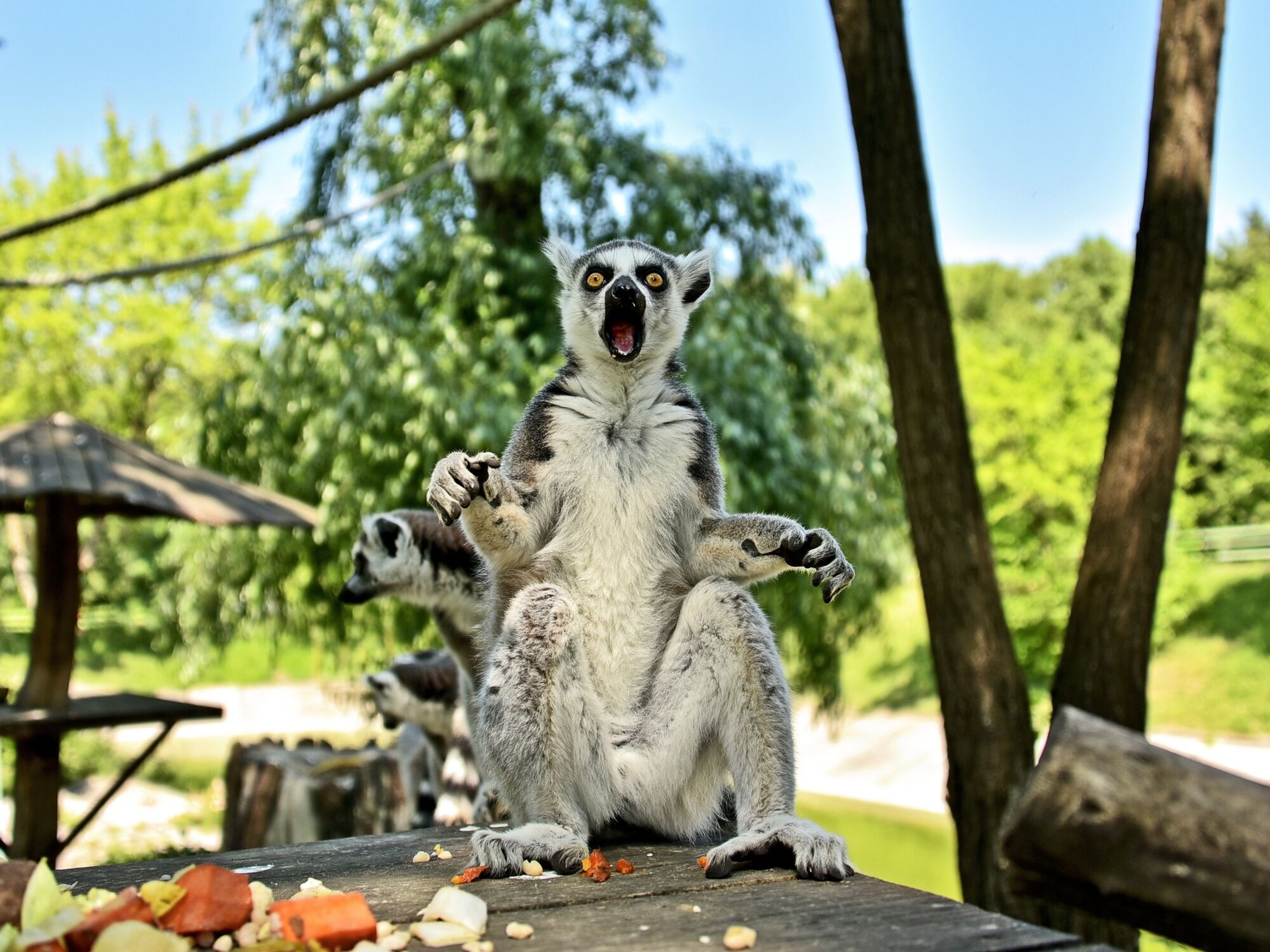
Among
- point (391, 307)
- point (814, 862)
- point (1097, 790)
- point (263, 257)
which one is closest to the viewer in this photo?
point (1097, 790)

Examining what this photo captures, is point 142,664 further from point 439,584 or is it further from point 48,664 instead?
point 439,584

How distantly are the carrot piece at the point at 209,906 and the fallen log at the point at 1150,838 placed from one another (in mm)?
1067

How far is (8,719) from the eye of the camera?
14.9ft

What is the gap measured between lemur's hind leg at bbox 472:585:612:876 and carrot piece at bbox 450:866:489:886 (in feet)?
0.26

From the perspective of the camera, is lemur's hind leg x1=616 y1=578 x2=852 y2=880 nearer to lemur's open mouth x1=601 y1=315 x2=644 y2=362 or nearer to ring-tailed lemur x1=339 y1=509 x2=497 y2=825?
lemur's open mouth x1=601 y1=315 x2=644 y2=362

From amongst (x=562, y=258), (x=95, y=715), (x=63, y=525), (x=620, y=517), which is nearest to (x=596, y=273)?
(x=562, y=258)

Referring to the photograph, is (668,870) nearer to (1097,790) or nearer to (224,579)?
(1097,790)

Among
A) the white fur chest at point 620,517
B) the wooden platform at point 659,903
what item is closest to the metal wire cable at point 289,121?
the white fur chest at point 620,517

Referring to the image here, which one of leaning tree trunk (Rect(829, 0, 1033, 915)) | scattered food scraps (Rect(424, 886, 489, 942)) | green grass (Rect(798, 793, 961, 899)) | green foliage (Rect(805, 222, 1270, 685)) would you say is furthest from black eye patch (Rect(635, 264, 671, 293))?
green grass (Rect(798, 793, 961, 899))

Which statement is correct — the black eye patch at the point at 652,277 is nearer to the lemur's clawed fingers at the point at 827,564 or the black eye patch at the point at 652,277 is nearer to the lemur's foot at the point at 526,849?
the lemur's clawed fingers at the point at 827,564

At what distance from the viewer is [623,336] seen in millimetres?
2529

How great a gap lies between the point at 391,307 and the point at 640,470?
4637mm

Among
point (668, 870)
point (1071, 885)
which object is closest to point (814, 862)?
point (668, 870)

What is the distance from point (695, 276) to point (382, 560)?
73.0 inches
